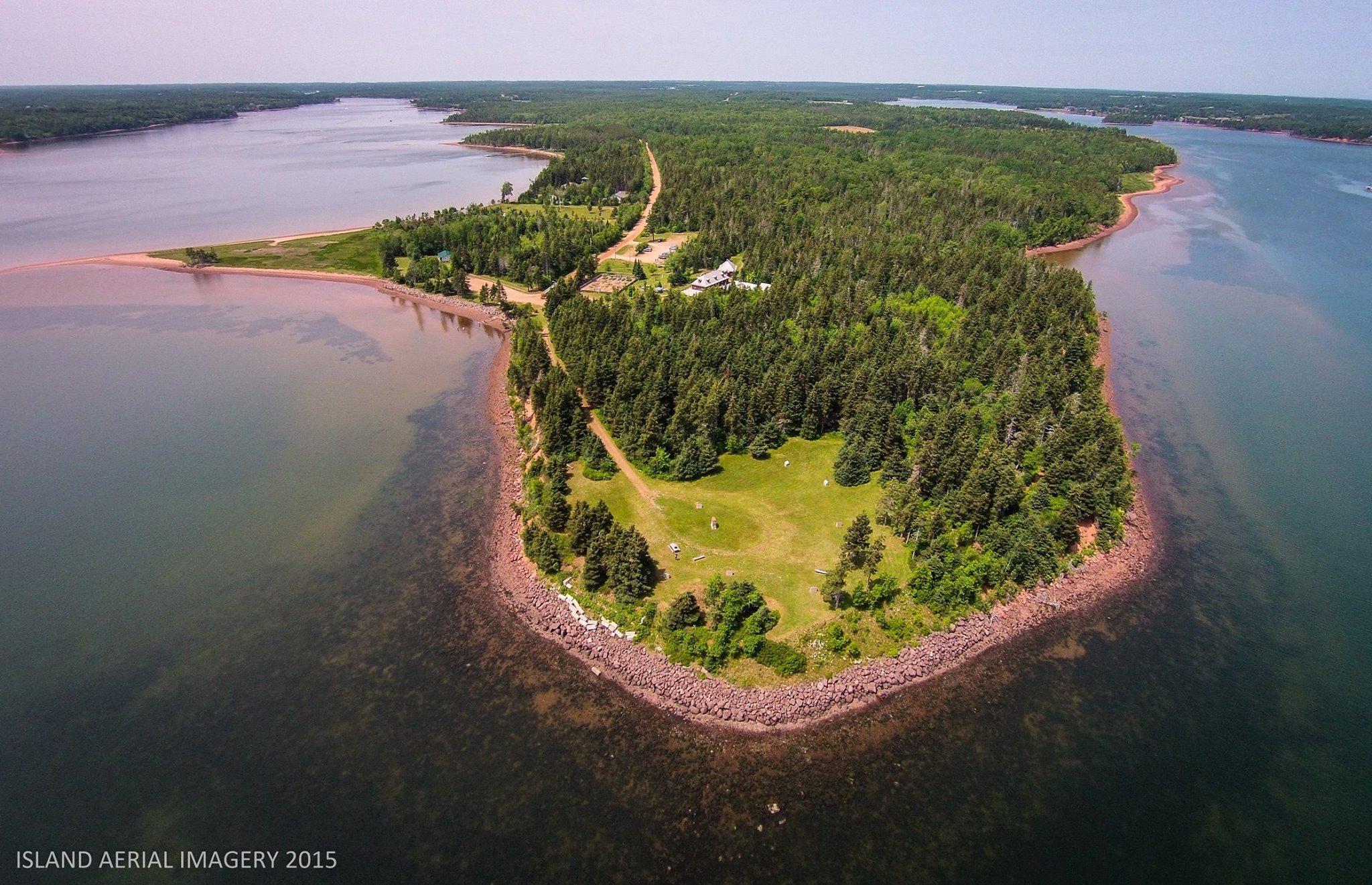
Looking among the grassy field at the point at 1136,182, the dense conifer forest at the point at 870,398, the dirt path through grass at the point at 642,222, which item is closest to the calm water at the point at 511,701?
the dense conifer forest at the point at 870,398

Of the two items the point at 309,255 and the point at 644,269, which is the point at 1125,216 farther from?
the point at 309,255

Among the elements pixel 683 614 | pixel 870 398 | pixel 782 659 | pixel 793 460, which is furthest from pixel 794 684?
pixel 870 398

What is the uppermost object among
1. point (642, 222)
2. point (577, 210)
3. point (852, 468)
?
point (577, 210)

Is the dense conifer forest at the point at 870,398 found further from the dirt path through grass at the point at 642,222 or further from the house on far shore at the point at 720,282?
the dirt path through grass at the point at 642,222

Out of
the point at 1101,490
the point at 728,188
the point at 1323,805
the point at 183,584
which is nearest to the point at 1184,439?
the point at 1101,490

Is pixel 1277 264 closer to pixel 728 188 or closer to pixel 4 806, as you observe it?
pixel 728 188

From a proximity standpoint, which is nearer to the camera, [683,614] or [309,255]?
[683,614]

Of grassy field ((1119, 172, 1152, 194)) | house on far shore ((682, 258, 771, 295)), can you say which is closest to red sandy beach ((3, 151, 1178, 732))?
house on far shore ((682, 258, 771, 295))
